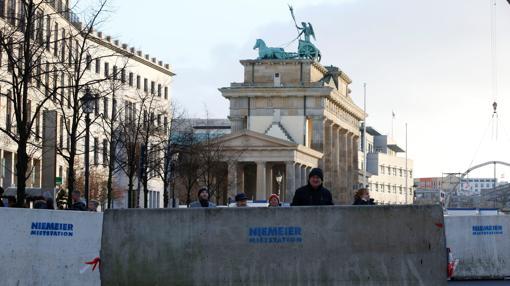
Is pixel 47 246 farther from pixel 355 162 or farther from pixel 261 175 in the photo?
pixel 355 162

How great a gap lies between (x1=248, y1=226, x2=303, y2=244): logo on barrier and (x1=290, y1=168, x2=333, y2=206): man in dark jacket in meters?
1.90

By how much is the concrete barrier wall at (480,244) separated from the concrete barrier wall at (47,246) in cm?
1286

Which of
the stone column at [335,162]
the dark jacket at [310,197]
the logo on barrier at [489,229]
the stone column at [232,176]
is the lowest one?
the logo on barrier at [489,229]

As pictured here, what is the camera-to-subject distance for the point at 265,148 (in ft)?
445

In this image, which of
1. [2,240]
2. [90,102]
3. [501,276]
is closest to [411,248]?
[2,240]

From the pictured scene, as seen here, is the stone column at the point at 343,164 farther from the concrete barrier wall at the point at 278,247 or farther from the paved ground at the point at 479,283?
the concrete barrier wall at the point at 278,247

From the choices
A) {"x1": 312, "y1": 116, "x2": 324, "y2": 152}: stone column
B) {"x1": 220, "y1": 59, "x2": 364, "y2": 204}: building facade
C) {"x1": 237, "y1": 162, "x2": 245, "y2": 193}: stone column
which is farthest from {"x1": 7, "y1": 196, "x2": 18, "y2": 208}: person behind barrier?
{"x1": 312, "y1": 116, "x2": 324, "y2": 152}: stone column

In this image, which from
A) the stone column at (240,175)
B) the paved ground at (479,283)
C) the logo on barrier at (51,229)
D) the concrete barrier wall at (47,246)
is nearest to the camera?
the concrete barrier wall at (47,246)

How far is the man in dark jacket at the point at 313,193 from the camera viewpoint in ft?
A: 57.9

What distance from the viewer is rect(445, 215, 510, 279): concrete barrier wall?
33281mm

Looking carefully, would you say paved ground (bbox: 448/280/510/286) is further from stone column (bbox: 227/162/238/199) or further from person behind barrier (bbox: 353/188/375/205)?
stone column (bbox: 227/162/238/199)

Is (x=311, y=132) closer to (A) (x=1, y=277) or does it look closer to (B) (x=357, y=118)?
(B) (x=357, y=118)

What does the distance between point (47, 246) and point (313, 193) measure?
20.4 ft

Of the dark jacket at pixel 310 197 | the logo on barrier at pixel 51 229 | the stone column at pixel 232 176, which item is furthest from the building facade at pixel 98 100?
the dark jacket at pixel 310 197
